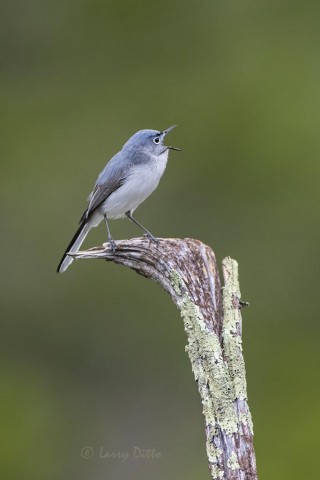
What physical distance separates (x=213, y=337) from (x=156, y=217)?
18.8 feet

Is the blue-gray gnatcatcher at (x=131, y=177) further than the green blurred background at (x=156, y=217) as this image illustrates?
No

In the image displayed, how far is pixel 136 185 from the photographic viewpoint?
6.40 meters

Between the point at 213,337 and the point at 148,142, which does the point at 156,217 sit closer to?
the point at 148,142

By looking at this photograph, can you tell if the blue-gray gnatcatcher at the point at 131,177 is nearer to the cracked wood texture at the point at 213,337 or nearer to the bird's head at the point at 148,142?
the bird's head at the point at 148,142

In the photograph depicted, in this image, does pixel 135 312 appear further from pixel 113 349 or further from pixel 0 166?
pixel 0 166

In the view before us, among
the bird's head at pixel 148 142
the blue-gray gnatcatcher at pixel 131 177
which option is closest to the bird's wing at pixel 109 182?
the blue-gray gnatcatcher at pixel 131 177

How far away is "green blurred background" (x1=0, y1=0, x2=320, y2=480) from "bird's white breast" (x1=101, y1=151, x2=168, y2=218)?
3.45 metres

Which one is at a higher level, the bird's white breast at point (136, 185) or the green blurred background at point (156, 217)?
the green blurred background at point (156, 217)

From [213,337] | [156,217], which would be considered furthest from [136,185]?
[156,217]

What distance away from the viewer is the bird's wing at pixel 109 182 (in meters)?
6.48

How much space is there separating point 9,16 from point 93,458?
214 inches

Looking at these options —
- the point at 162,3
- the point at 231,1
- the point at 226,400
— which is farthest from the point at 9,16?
the point at 226,400

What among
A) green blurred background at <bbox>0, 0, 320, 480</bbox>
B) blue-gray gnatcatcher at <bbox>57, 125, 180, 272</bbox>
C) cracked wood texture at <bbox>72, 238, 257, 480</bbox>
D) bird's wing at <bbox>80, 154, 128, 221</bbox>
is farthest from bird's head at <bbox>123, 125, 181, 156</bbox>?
green blurred background at <bbox>0, 0, 320, 480</bbox>

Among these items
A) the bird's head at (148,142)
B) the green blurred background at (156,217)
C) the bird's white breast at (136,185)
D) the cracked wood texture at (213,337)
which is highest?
the green blurred background at (156,217)
